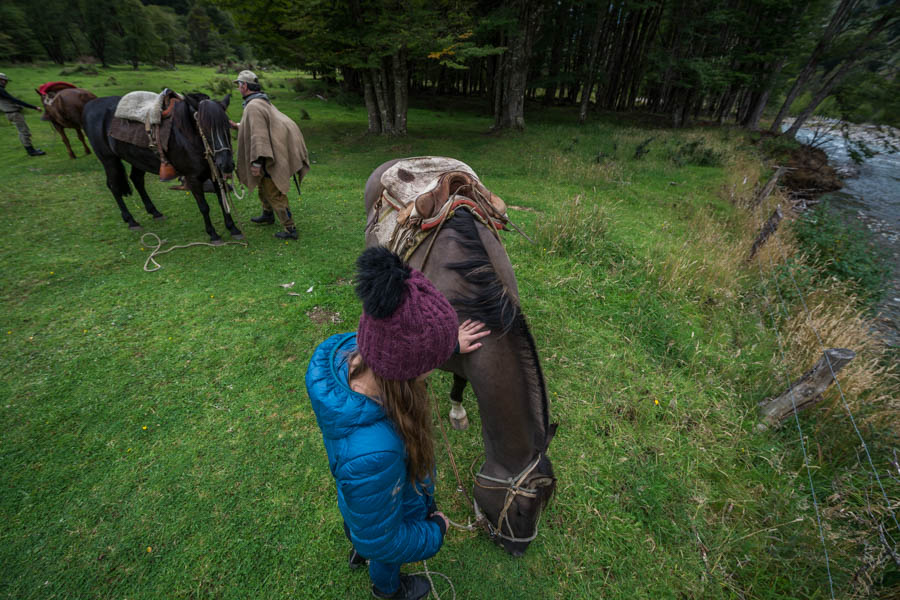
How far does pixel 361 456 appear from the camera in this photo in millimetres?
1108

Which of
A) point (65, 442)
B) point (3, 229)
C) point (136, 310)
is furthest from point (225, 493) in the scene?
point (3, 229)

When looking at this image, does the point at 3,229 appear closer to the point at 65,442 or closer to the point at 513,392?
the point at 65,442

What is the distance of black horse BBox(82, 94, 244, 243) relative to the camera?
4.14m

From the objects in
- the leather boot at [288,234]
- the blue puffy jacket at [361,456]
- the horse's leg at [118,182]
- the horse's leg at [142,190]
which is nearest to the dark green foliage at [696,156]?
the leather boot at [288,234]

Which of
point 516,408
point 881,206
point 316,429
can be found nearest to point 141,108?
point 316,429

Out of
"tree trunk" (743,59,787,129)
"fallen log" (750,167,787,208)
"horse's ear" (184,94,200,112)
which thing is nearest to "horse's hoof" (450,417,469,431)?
"horse's ear" (184,94,200,112)

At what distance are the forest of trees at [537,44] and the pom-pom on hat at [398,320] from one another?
28.7 ft

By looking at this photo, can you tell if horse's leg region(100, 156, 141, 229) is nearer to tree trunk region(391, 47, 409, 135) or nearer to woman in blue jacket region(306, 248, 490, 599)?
woman in blue jacket region(306, 248, 490, 599)

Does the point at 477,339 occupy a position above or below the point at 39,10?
below

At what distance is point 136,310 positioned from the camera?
3.61 meters

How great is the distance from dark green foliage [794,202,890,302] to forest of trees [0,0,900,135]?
7.78 m

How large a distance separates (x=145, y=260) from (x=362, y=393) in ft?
16.3

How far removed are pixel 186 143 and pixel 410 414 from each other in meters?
4.93

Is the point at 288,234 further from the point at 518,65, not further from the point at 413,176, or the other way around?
the point at 518,65
